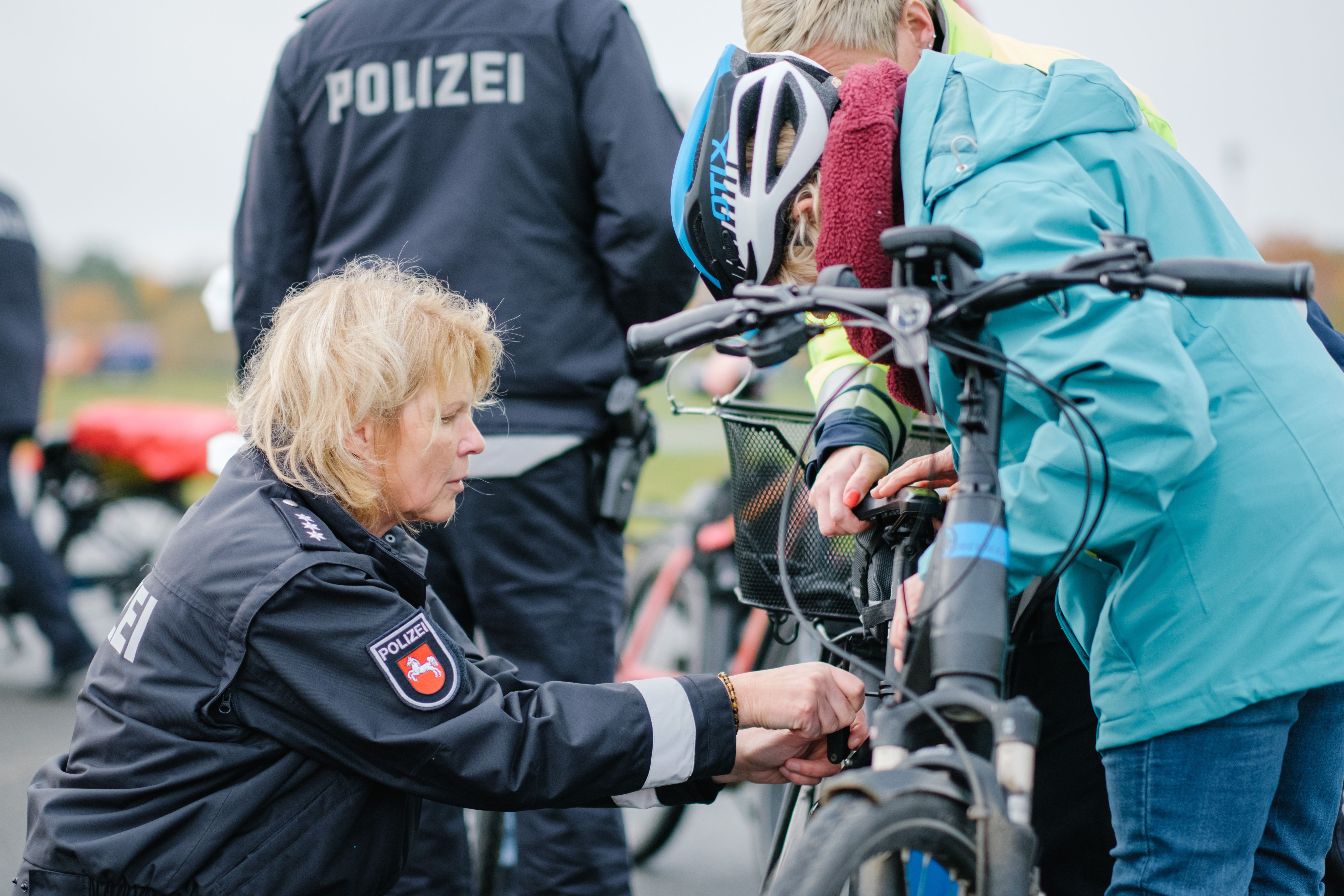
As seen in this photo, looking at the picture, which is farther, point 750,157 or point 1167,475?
point 750,157

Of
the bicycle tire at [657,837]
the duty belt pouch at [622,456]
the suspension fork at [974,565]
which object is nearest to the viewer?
the suspension fork at [974,565]

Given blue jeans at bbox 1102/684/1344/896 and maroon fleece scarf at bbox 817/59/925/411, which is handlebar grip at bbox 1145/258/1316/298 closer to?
maroon fleece scarf at bbox 817/59/925/411

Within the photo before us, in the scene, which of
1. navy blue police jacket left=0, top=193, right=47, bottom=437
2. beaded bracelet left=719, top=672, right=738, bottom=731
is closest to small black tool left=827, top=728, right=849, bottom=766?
beaded bracelet left=719, top=672, right=738, bottom=731

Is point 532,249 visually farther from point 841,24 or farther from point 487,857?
point 487,857

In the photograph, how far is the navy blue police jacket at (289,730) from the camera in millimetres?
1640

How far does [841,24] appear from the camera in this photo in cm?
197

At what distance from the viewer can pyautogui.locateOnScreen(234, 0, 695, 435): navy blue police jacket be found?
2.76 meters

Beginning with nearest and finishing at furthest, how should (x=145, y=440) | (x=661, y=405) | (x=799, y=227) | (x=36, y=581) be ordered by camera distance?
(x=799, y=227) < (x=36, y=581) < (x=145, y=440) < (x=661, y=405)

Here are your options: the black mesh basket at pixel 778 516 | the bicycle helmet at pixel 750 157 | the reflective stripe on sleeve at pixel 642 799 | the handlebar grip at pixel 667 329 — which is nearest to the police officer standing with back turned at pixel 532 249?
the black mesh basket at pixel 778 516

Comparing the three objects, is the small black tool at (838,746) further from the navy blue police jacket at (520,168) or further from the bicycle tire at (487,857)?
the bicycle tire at (487,857)

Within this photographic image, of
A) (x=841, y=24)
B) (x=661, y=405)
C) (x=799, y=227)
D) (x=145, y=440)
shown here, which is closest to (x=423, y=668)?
(x=799, y=227)

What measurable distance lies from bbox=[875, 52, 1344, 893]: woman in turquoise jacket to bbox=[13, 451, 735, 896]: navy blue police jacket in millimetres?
588

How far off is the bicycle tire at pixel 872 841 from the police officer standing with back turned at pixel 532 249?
155cm

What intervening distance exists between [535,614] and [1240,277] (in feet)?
6.03
